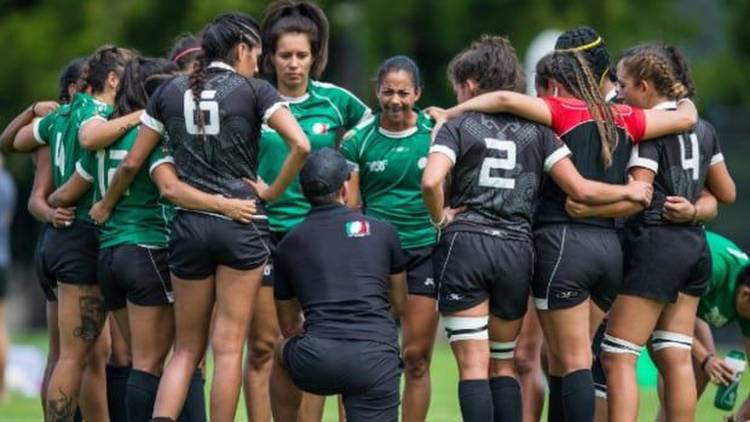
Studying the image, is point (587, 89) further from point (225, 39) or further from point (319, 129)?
point (225, 39)

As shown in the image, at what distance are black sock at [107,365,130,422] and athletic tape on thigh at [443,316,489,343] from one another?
199 cm

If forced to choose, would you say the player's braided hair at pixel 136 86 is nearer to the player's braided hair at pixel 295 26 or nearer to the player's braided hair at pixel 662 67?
the player's braided hair at pixel 295 26

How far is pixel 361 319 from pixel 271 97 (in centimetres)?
120

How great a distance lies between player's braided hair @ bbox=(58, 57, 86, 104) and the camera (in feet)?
30.8

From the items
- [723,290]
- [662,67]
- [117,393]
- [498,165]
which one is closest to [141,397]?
[117,393]

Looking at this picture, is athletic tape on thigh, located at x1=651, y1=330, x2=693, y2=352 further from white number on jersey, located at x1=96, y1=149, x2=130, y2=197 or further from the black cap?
white number on jersey, located at x1=96, y1=149, x2=130, y2=197

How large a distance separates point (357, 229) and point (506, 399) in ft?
3.90

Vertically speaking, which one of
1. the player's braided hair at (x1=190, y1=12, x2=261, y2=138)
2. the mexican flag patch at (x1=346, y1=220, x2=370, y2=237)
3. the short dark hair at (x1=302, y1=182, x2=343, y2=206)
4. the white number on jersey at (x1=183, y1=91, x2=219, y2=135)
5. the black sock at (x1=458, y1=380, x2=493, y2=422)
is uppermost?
the player's braided hair at (x1=190, y1=12, x2=261, y2=138)

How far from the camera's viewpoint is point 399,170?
9.05 meters

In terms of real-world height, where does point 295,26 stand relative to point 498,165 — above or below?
above

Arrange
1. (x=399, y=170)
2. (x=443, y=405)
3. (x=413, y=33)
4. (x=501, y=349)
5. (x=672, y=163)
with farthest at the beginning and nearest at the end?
(x=413, y=33), (x=443, y=405), (x=399, y=170), (x=672, y=163), (x=501, y=349)

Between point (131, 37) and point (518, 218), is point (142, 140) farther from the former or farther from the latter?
point (131, 37)

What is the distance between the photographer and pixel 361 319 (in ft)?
26.3

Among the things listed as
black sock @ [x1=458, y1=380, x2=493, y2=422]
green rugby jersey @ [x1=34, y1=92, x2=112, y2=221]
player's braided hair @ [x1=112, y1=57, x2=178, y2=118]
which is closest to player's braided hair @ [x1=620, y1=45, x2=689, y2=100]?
black sock @ [x1=458, y1=380, x2=493, y2=422]
